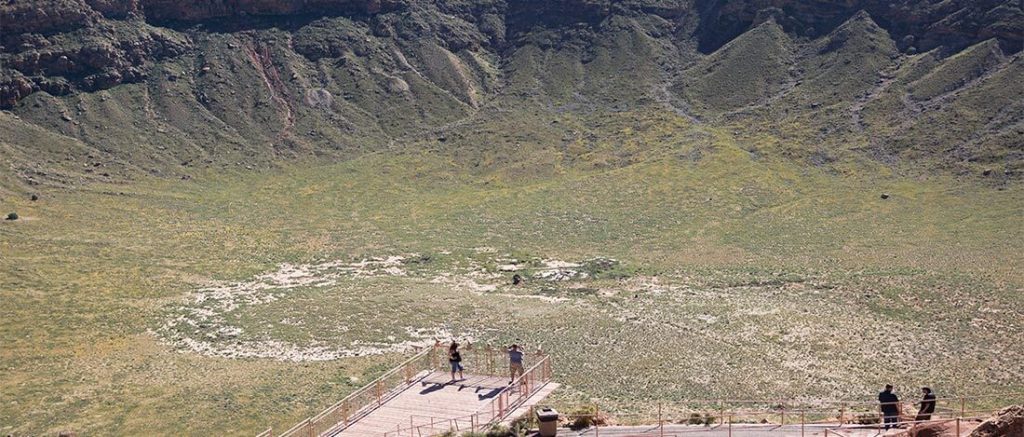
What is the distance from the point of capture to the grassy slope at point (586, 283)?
44531 mm

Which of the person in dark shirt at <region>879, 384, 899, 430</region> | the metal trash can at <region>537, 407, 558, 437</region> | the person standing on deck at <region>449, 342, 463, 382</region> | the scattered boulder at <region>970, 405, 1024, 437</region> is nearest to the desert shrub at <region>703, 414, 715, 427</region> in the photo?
the person in dark shirt at <region>879, 384, 899, 430</region>

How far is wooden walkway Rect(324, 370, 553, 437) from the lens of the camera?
99.6ft

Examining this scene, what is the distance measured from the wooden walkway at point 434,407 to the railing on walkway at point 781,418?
2215 mm

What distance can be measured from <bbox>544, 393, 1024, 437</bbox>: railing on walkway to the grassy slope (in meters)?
2.39

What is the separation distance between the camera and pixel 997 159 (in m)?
91.6

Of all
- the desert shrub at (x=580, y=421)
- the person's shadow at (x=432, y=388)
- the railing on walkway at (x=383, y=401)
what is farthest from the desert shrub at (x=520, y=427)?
the person's shadow at (x=432, y=388)

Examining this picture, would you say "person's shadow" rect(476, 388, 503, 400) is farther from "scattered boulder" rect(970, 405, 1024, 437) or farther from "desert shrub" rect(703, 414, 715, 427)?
"scattered boulder" rect(970, 405, 1024, 437)

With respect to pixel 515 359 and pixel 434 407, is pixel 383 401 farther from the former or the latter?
pixel 515 359

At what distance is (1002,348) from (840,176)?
164 feet

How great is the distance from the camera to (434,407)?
106 ft

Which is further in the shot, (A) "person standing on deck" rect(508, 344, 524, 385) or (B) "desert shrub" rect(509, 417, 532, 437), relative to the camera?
(A) "person standing on deck" rect(508, 344, 524, 385)

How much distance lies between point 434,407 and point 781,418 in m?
11.5

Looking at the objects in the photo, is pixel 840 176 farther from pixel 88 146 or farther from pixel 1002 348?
pixel 88 146

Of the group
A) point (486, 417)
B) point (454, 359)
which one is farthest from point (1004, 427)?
point (454, 359)
